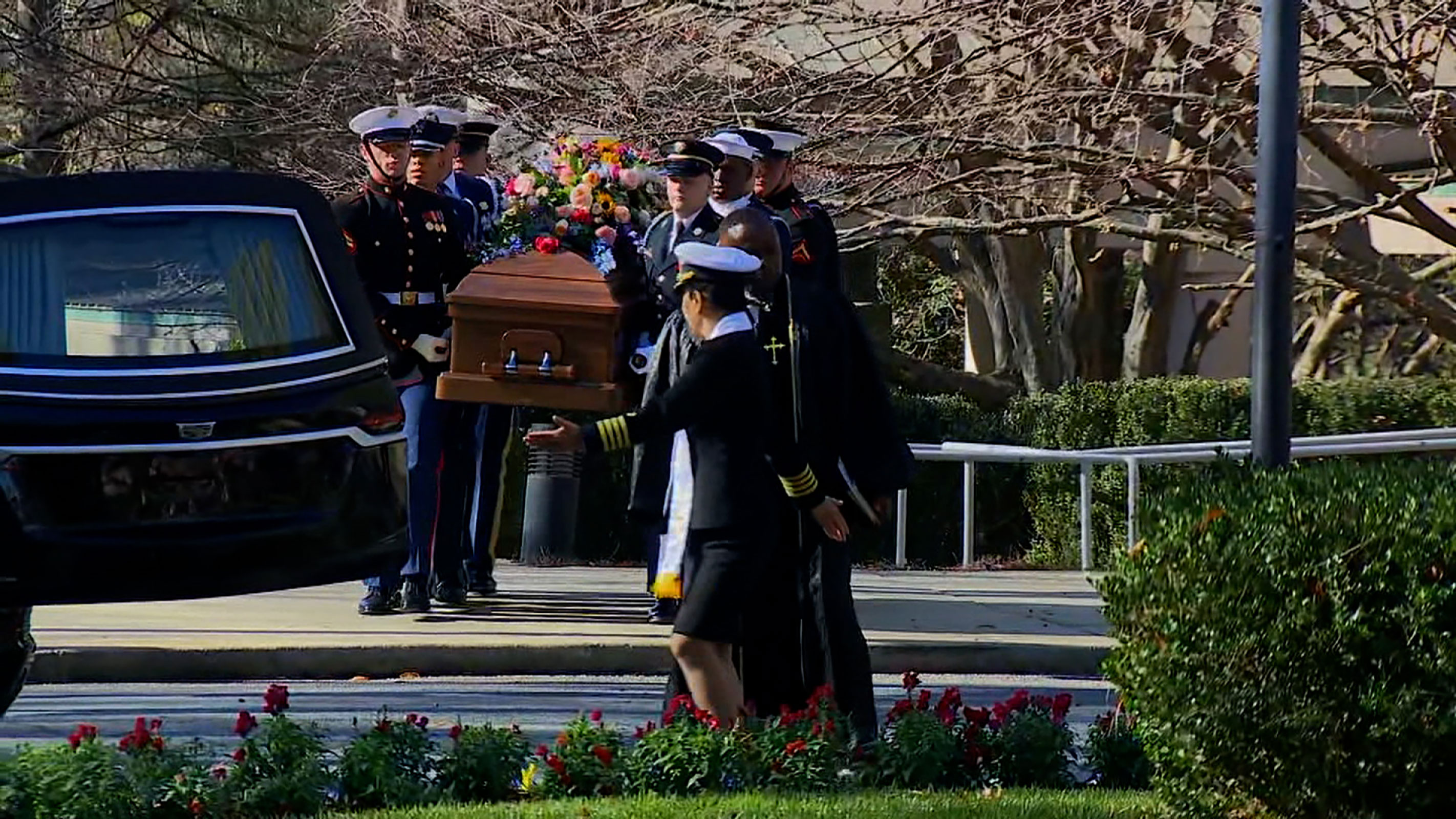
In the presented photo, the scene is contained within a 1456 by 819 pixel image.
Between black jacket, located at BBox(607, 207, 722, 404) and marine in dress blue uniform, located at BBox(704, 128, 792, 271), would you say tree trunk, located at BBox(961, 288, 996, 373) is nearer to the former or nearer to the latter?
black jacket, located at BBox(607, 207, 722, 404)

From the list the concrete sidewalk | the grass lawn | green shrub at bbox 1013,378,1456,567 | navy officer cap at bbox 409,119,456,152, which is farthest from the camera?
green shrub at bbox 1013,378,1456,567

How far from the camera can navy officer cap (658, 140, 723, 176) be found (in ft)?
32.5

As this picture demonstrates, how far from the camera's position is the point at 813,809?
21.2 feet

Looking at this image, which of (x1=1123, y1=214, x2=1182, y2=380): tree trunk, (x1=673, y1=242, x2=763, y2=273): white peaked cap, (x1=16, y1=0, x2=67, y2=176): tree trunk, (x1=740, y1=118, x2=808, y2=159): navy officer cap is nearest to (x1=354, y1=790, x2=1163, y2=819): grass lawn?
(x1=673, y1=242, x2=763, y2=273): white peaked cap

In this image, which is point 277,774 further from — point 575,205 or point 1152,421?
point 1152,421

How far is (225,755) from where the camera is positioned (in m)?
7.33

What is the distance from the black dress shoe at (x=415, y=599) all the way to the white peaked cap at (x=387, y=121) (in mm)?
2071

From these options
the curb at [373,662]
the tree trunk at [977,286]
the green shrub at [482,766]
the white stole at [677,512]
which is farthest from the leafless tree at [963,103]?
the green shrub at [482,766]

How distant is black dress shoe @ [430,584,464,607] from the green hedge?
4.67 metres

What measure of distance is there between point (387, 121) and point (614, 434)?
13.9 feet

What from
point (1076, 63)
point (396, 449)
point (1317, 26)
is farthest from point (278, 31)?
point (396, 449)

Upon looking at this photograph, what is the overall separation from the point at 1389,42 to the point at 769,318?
8.02 metres

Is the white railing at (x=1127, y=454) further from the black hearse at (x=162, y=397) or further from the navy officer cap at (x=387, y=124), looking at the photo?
the black hearse at (x=162, y=397)

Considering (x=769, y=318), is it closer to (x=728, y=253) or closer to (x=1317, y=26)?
(x=728, y=253)
